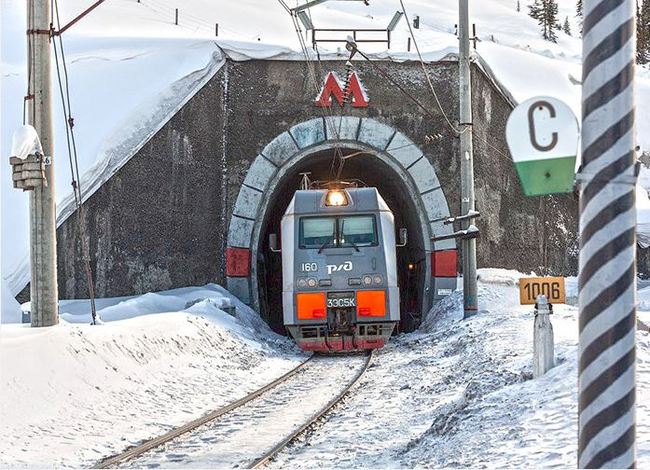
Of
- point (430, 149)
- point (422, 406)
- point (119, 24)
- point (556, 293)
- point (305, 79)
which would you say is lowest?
point (422, 406)

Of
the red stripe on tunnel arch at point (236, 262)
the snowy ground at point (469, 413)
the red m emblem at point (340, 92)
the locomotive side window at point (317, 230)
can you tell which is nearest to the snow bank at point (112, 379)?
the snowy ground at point (469, 413)

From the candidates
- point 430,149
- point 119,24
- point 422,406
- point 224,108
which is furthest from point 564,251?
point 119,24

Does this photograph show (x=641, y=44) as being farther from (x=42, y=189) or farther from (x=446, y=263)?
(x=42, y=189)

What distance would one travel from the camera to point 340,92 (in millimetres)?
24734

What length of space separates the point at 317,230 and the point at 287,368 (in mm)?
4027

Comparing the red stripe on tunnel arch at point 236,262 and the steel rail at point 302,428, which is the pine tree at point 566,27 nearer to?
the red stripe on tunnel arch at point 236,262

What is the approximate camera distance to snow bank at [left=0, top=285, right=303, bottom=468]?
→ 9.54 metres

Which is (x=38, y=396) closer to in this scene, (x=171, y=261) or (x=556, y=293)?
(x=556, y=293)

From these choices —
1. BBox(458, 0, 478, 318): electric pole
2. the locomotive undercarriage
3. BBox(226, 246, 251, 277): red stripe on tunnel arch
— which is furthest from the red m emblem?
the locomotive undercarriage

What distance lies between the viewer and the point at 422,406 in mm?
11648

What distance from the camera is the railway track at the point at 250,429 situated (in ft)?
28.3

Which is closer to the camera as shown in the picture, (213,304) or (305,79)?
(213,304)

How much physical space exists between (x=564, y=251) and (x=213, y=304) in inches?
462

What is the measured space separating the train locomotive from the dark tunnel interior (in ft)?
16.2
